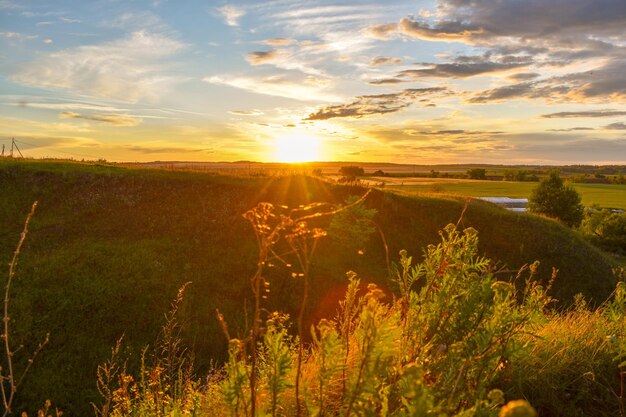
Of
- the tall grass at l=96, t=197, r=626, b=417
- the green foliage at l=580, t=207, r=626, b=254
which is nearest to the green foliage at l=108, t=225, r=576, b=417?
the tall grass at l=96, t=197, r=626, b=417

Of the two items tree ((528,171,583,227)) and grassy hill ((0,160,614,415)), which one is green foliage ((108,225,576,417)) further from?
tree ((528,171,583,227))

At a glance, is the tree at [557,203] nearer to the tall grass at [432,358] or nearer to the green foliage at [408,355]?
the tall grass at [432,358]

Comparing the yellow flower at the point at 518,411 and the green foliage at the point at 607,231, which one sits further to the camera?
the green foliage at the point at 607,231

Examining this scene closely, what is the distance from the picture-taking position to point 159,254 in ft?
61.4

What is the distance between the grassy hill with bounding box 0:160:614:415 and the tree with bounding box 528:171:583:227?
11.0 m

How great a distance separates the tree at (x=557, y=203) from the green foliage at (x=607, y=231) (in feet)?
5.97

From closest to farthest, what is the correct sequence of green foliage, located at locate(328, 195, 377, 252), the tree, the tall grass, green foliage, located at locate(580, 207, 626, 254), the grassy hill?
the tall grass → the grassy hill → green foliage, located at locate(328, 195, 377, 252) → green foliage, located at locate(580, 207, 626, 254) → the tree

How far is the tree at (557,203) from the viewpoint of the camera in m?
39.2

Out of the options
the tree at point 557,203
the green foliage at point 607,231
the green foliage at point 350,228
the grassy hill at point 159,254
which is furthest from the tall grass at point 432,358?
the green foliage at point 607,231

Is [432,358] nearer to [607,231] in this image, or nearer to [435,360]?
[435,360]

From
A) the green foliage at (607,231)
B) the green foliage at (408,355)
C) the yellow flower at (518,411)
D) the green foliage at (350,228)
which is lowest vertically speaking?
the green foliage at (607,231)

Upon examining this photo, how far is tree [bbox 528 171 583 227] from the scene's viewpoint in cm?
3922

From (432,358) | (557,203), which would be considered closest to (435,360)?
(432,358)

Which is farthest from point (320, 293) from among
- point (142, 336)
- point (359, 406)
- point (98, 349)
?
point (359, 406)
